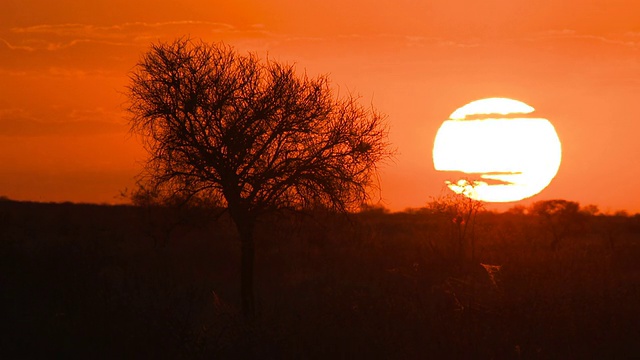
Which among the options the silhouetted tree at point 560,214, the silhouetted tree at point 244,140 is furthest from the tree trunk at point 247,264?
the silhouetted tree at point 560,214

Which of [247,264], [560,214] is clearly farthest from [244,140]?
[560,214]

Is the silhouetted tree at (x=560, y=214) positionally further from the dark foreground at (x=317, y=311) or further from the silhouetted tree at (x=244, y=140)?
the silhouetted tree at (x=244, y=140)

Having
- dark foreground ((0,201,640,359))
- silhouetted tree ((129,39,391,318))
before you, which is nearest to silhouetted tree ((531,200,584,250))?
dark foreground ((0,201,640,359))

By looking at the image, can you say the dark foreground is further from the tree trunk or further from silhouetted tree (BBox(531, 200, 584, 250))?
silhouetted tree (BBox(531, 200, 584, 250))

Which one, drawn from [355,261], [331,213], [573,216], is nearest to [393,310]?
[331,213]

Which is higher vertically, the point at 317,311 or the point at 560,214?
the point at 560,214

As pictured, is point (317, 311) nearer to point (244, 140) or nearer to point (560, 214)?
point (244, 140)

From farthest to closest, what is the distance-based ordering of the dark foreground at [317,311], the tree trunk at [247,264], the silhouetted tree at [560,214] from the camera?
the silhouetted tree at [560,214], the tree trunk at [247,264], the dark foreground at [317,311]

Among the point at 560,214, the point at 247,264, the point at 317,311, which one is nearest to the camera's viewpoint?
the point at 317,311

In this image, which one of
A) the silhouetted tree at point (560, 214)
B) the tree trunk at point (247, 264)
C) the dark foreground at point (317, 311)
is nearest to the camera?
the dark foreground at point (317, 311)

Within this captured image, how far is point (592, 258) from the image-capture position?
123 ft

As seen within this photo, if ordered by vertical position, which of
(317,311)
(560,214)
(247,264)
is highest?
(560,214)

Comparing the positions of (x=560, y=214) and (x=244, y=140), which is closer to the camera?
(x=244, y=140)

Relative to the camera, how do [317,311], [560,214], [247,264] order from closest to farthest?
[317,311] → [247,264] → [560,214]
